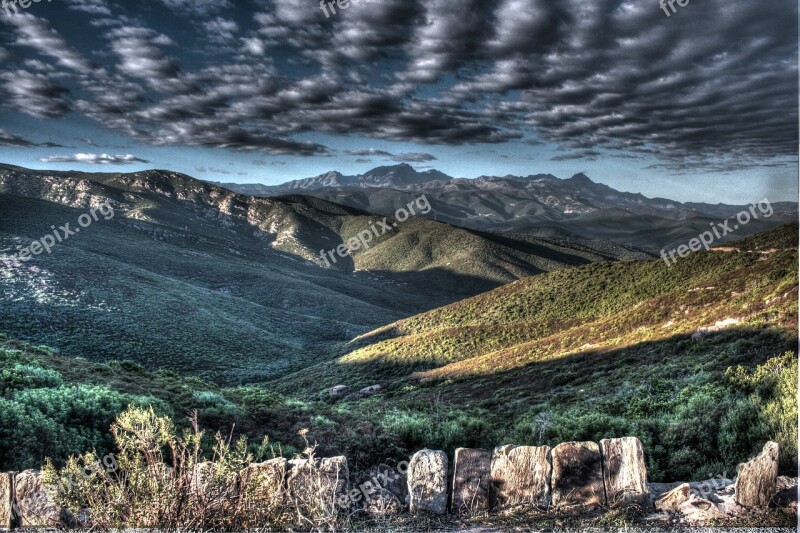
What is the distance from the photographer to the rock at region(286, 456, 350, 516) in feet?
10.9

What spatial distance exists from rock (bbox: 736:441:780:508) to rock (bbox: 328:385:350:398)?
960 inches

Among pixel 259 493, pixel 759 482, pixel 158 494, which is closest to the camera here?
pixel 158 494

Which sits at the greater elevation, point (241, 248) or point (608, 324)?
point (241, 248)

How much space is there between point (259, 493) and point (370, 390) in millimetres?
23650

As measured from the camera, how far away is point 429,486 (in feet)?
12.3

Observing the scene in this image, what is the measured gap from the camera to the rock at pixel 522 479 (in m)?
3.71

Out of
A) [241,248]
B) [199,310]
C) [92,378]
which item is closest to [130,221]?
[241,248]

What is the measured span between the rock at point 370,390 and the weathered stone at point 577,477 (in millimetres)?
22466

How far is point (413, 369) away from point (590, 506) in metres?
26.8

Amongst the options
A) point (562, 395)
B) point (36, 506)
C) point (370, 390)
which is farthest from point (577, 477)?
point (370, 390)

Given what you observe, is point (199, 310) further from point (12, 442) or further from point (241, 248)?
point (241, 248)

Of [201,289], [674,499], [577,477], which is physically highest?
[201,289]

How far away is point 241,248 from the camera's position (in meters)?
134

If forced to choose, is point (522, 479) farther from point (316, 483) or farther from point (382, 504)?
point (316, 483)
